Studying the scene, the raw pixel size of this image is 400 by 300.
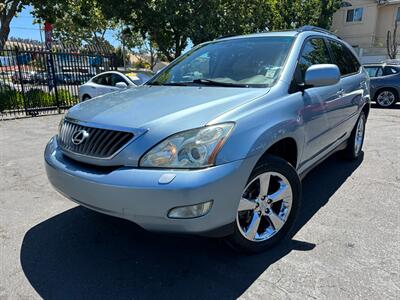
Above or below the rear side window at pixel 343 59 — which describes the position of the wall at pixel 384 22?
above

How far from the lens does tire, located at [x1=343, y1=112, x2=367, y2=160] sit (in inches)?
187

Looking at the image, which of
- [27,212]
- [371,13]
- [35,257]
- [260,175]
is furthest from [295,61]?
[371,13]

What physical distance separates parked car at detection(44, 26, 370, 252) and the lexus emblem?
0.04 feet

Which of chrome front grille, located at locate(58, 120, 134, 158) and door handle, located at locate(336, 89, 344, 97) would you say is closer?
chrome front grille, located at locate(58, 120, 134, 158)

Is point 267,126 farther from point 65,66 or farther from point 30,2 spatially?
point 30,2

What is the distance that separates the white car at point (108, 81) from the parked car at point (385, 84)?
26.3ft

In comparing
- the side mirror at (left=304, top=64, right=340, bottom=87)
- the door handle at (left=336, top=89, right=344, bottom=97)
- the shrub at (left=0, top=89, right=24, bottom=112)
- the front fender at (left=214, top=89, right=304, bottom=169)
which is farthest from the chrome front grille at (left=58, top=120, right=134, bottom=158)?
the shrub at (left=0, top=89, right=24, bottom=112)

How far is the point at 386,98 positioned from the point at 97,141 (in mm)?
12401

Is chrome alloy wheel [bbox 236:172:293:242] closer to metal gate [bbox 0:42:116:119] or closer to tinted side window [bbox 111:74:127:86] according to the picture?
tinted side window [bbox 111:74:127:86]

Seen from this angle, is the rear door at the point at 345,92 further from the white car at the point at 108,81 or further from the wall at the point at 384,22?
the wall at the point at 384,22

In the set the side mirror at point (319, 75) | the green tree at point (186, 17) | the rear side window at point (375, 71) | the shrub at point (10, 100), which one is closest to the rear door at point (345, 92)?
the side mirror at point (319, 75)

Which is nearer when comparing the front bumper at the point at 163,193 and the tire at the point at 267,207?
the front bumper at the point at 163,193

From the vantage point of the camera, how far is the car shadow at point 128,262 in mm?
2252

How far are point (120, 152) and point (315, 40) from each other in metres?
2.55
